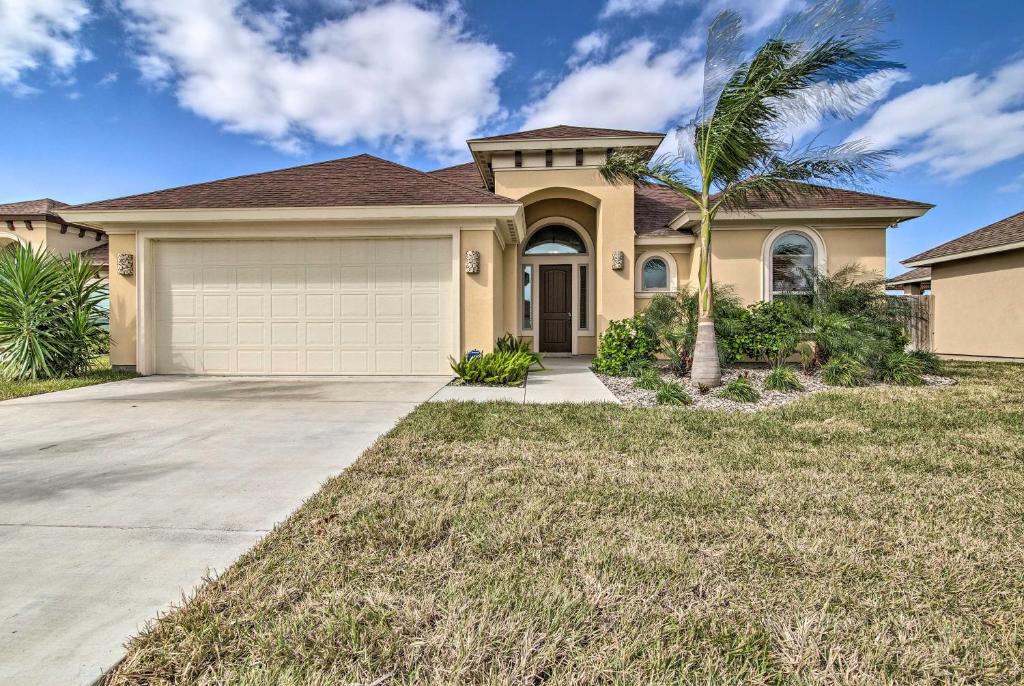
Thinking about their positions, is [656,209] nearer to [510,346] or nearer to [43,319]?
[510,346]

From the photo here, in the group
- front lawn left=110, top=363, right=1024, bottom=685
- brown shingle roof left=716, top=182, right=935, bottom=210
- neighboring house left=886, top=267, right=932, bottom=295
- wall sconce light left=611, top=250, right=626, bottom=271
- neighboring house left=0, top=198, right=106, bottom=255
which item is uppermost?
neighboring house left=0, top=198, right=106, bottom=255

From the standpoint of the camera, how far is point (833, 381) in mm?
7734

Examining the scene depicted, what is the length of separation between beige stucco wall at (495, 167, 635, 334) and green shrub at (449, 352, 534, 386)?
148 inches

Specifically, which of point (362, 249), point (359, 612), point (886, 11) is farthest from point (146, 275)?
point (886, 11)

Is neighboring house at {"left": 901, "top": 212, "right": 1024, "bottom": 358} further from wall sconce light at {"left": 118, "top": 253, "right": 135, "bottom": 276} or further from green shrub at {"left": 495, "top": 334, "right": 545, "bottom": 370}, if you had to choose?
wall sconce light at {"left": 118, "top": 253, "right": 135, "bottom": 276}

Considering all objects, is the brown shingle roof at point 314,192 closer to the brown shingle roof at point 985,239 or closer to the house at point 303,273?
the house at point 303,273

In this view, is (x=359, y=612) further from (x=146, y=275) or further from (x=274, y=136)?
(x=274, y=136)

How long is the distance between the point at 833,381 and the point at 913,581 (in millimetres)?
6762

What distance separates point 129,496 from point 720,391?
268 inches

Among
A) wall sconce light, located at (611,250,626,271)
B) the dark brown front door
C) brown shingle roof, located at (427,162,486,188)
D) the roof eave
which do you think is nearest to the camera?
wall sconce light, located at (611,250,626,271)

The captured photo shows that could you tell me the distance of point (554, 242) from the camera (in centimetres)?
1294

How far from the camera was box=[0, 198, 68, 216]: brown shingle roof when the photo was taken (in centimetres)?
1537

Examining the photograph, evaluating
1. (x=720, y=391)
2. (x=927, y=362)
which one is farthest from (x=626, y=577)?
(x=927, y=362)

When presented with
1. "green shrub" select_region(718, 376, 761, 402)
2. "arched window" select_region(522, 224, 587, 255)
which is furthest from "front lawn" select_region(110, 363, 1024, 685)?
"arched window" select_region(522, 224, 587, 255)
